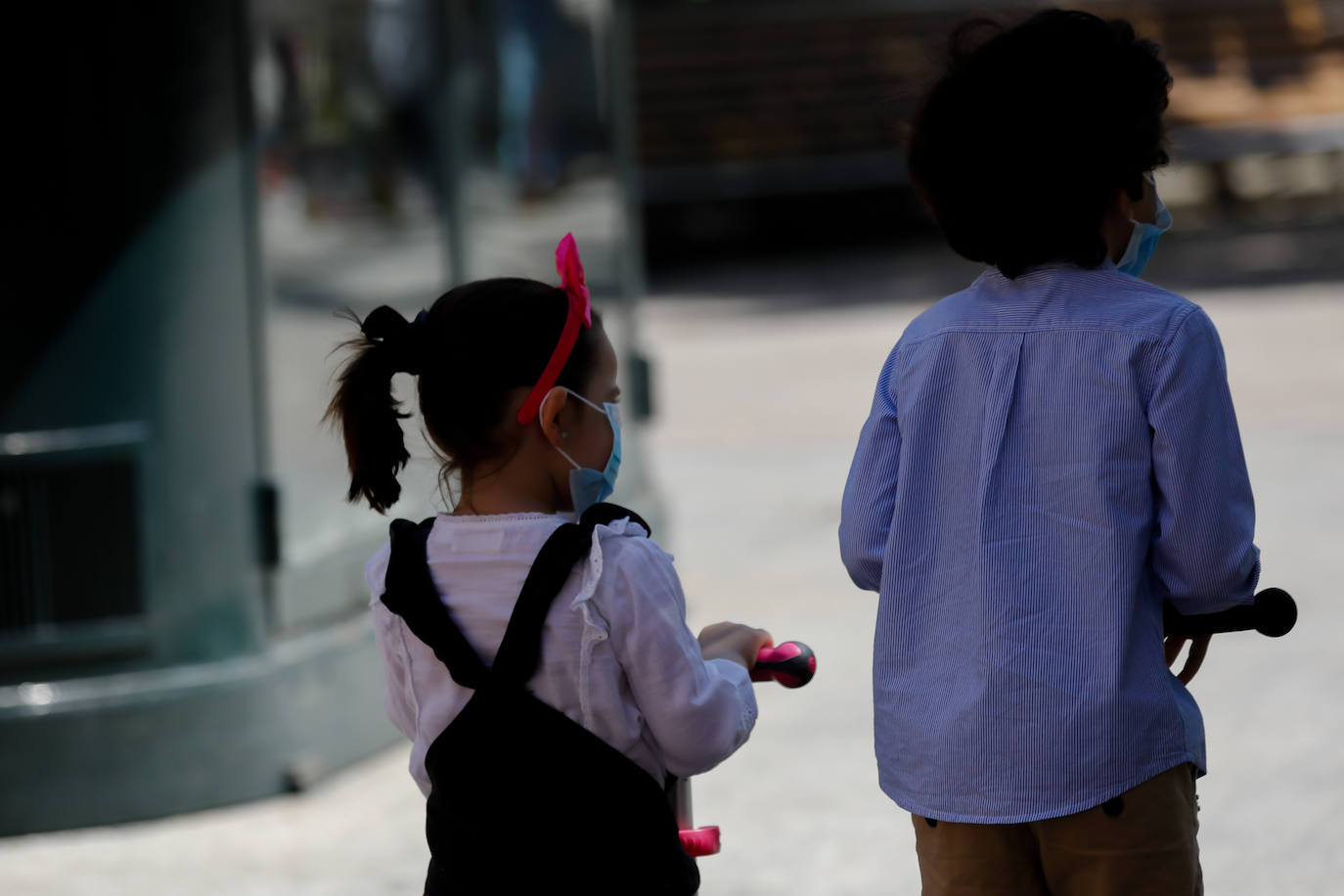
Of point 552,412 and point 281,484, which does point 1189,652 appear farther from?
point 281,484

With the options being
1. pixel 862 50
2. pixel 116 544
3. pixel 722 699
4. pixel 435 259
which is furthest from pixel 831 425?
pixel 862 50

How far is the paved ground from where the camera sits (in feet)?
12.7

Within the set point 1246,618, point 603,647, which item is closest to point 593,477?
point 603,647

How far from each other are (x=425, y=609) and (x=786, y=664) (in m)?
0.43

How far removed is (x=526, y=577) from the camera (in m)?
1.93

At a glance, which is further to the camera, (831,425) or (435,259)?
(831,425)

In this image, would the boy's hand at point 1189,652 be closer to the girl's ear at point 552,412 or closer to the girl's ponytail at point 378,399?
the girl's ear at point 552,412

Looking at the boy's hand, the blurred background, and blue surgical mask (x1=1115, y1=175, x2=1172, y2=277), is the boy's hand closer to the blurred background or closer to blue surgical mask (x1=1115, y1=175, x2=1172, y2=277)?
blue surgical mask (x1=1115, y1=175, x2=1172, y2=277)

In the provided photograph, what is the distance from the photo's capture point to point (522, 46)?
6121mm

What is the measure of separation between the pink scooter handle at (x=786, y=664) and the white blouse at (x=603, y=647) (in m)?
0.04

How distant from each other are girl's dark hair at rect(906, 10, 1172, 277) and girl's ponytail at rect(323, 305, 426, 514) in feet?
2.12

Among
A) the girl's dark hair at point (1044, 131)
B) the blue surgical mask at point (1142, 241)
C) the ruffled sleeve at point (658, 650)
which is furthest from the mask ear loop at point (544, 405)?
the blue surgical mask at point (1142, 241)

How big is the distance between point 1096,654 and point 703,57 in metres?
21.1

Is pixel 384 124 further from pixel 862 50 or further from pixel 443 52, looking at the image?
pixel 862 50
